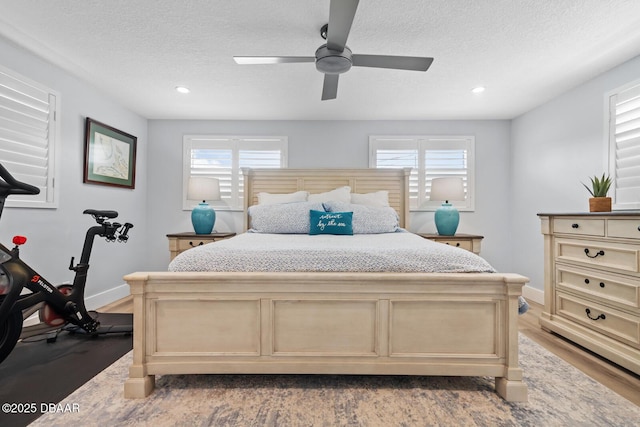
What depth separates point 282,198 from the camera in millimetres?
3600

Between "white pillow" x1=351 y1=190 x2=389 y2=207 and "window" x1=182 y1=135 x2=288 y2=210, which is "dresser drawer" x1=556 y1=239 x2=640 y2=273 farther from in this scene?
"window" x1=182 y1=135 x2=288 y2=210

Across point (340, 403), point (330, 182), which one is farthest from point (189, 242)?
point (340, 403)

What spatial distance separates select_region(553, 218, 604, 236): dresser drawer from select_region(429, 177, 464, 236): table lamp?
1.13 m

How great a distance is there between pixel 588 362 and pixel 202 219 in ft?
12.4

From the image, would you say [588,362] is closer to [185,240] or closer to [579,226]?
[579,226]

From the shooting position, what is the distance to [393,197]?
154 inches

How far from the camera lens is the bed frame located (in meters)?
1.62

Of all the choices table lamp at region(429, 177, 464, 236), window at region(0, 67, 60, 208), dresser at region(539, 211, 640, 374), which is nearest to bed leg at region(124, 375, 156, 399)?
window at region(0, 67, 60, 208)

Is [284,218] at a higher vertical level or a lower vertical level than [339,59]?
lower

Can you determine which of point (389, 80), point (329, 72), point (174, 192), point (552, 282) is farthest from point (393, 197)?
point (174, 192)

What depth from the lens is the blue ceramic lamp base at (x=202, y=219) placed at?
145 inches

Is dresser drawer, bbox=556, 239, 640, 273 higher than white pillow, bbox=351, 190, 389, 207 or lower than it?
lower

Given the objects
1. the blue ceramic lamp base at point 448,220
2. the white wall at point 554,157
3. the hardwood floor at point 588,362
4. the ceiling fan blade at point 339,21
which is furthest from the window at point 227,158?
the hardwood floor at point 588,362

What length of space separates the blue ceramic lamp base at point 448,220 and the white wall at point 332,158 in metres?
0.39
